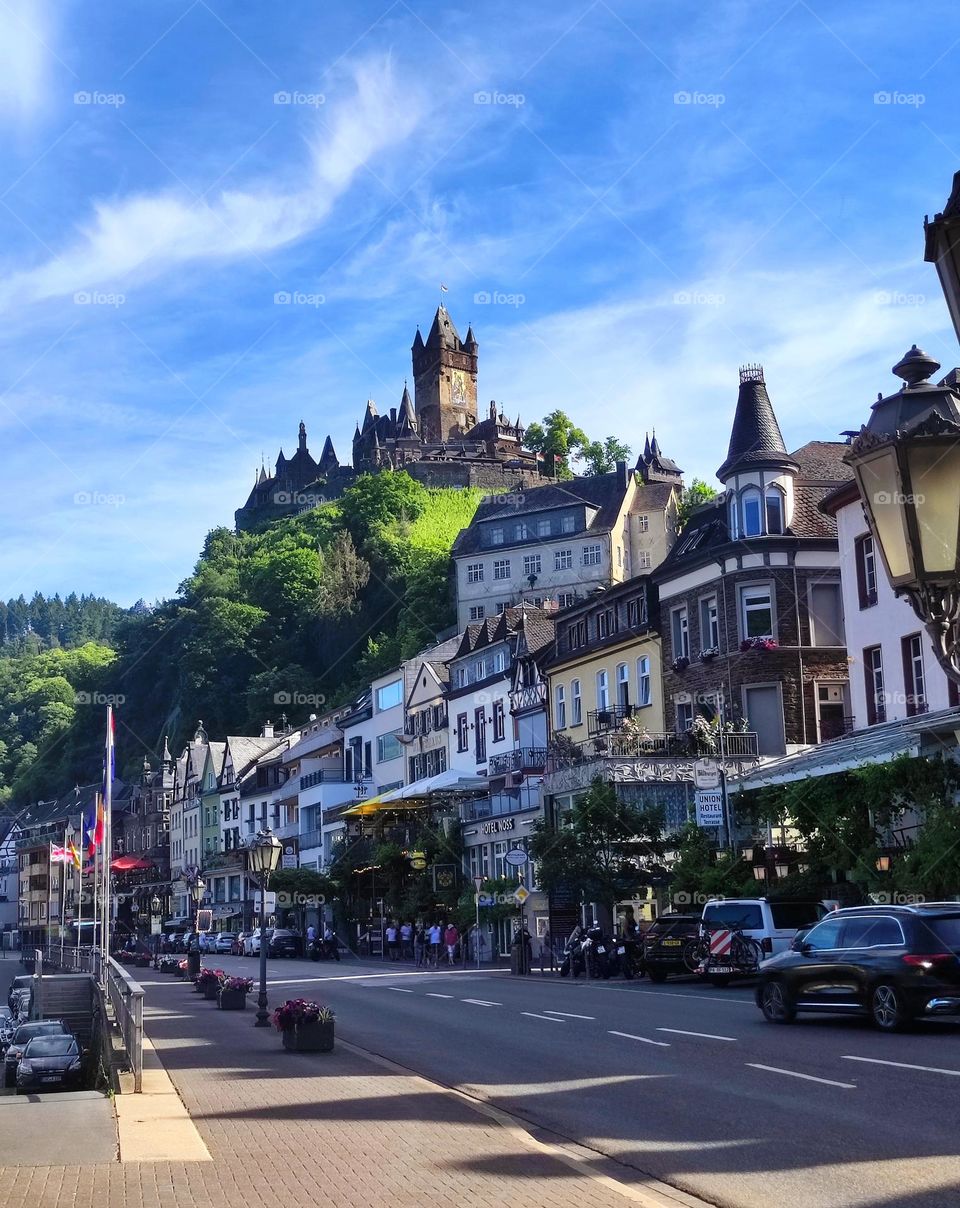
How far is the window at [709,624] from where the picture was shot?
4406 centimetres

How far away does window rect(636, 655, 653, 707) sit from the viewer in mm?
47694

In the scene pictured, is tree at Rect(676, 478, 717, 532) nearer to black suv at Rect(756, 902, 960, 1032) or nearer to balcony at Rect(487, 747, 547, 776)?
balcony at Rect(487, 747, 547, 776)

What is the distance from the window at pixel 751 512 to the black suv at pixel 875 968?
80.2 feet

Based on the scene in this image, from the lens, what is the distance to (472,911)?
50.1m

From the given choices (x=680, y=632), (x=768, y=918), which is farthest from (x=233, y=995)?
(x=680, y=632)

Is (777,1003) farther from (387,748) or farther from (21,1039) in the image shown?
(387,748)

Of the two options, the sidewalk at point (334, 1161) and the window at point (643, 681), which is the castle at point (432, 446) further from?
the sidewalk at point (334, 1161)

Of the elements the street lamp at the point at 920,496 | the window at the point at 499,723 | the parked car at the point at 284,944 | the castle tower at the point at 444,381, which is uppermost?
the castle tower at the point at 444,381

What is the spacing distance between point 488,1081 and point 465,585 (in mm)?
90225

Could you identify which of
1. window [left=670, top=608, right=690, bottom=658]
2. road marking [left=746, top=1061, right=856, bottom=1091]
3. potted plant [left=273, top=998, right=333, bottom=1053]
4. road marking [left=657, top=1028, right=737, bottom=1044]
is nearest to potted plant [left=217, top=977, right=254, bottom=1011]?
potted plant [left=273, top=998, right=333, bottom=1053]

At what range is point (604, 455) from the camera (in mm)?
132625

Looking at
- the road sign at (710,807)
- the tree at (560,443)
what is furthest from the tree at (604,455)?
the road sign at (710,807)

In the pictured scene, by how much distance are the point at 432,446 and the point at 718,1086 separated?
14593cm

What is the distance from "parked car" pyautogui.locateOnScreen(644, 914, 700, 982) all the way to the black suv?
11.2m
